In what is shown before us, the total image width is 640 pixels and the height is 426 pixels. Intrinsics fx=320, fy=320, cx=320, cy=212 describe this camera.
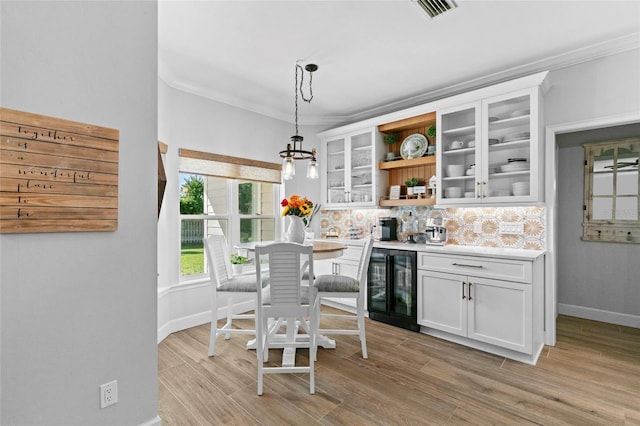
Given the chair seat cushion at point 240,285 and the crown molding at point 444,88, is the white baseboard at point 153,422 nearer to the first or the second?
the chair seat cushion at point 240,285

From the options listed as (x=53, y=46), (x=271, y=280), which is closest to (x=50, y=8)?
(x=53, y=46)

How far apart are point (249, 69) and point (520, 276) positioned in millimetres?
3218

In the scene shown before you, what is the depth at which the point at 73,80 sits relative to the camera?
4.86 ft

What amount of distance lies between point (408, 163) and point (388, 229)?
87 centimetres

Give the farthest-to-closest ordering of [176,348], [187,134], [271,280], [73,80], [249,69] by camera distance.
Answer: [187,134], [249,69], [176,348], [271,280], [73,80]

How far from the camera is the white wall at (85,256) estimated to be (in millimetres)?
1342

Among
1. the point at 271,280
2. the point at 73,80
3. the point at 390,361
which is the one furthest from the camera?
the point at 390,361

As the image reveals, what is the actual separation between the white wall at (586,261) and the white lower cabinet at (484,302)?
1460 mm

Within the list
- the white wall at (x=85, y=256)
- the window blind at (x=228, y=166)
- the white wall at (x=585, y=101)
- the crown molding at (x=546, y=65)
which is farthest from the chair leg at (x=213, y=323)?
the crown molding at (x=546, y=65)

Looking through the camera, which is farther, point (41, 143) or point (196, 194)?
point (196, 194)

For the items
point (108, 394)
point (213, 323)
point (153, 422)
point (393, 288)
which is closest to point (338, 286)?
point (393, 288)

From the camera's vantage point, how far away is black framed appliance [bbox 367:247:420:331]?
136 inches

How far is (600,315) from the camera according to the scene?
3.77m

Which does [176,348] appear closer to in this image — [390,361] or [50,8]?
[390,361]
